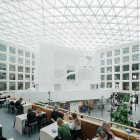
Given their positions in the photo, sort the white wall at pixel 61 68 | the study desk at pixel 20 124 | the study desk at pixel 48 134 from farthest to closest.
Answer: the white wall at pixel 61 68 < the study desk at pixel 20 124 < the study desk at pixel 48 134

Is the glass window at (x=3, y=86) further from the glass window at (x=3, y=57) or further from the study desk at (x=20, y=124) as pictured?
the study desk at (x=20, y=124)

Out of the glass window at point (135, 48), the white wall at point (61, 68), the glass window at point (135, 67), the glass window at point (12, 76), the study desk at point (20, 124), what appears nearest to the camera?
the study desk at point (20, 124)

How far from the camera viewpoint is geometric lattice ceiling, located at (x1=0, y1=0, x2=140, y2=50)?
22.2 metres

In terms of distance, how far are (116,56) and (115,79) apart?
24.0ft

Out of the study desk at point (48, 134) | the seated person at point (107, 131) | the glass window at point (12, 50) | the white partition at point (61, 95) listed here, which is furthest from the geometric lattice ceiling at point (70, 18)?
the seated person at point (107, 131)

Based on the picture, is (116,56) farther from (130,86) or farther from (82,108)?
(82,108)

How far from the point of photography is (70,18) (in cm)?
2719

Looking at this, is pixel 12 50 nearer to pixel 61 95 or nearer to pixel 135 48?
pixel 61 95

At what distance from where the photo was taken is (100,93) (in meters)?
30.1

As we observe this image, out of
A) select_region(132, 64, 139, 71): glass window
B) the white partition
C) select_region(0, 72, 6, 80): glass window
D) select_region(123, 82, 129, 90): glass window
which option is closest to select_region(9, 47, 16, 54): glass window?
select_region(0, 72, 6, 80): glass window

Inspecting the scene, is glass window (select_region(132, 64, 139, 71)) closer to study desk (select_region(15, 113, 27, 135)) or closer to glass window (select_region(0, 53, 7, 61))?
glass window (select_region(0, 53, 7, 61))

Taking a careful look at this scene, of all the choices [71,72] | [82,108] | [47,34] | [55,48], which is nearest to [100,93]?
[82,108]

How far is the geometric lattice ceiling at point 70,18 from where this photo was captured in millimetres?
22203

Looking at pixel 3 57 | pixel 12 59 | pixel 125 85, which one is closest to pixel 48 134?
pixel 3 57
